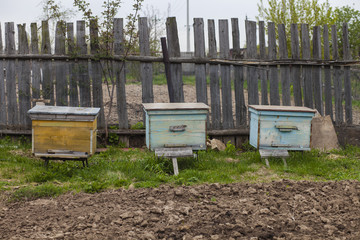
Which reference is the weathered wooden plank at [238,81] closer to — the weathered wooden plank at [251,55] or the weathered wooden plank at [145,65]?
the weathered wooden plank at [251,55]

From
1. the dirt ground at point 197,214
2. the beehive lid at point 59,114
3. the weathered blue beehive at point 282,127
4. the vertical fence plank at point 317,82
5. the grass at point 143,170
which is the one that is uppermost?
the vertical fence plank at point 317,82

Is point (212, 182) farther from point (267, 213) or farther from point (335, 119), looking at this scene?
point (335, 119)

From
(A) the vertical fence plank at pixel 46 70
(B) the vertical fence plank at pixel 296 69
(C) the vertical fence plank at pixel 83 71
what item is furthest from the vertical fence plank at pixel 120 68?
(B) the vertical fence plank at pixel 296 69

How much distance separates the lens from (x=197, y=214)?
15.2 feet

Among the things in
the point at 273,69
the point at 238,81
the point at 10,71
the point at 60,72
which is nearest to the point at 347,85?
the point at 273,69

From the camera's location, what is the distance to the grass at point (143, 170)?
5.95m

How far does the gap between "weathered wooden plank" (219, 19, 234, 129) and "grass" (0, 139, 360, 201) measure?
82cm

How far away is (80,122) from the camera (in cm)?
654

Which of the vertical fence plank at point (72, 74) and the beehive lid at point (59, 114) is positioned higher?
the vertical fence plank at point (72, 74)

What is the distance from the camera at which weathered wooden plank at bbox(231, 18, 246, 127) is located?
8797mm

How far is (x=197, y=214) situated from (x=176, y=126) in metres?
2.35

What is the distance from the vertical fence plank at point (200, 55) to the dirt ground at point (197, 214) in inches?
132

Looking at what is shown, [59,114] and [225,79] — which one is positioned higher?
[225,79]

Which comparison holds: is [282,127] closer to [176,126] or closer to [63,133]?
[176,126]
